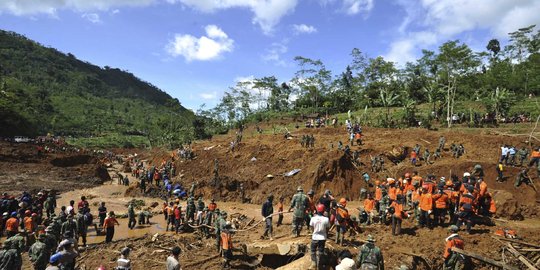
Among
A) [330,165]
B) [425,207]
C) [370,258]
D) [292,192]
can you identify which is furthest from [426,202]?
[292,192]

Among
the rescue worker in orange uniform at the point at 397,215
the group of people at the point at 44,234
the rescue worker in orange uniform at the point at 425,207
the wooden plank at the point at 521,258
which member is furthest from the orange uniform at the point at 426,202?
the group of people at the point at 44,234

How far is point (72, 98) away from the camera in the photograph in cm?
10525

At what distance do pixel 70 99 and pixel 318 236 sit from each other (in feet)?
369

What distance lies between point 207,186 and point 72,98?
98762 mm

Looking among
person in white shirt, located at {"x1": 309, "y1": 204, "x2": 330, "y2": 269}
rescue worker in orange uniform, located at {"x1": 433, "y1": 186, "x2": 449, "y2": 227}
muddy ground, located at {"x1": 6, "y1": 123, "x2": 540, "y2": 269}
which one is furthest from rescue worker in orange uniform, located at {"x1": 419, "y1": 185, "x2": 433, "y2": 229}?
person in white shirt, located at {"x1": 309, "y1": 204, "x2": 330, "y2": 269}

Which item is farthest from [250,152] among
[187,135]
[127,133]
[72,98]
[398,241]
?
[72,98]

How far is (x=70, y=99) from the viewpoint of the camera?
102875 mm

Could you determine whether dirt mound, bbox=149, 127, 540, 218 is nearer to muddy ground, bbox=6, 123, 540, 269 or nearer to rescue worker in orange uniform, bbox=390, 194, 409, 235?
muddy ground, bbox=6, 123, 540, 269

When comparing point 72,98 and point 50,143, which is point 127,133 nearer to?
point 72,98

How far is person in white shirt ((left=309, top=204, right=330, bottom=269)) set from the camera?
853 cm

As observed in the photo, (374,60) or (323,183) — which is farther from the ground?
(374,60)

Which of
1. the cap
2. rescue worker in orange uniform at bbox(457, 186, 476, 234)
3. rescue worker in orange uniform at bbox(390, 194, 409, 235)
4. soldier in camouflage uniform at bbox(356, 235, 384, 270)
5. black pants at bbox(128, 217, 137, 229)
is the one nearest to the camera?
the cap

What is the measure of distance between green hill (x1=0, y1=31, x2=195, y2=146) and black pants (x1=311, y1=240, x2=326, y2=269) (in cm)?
5013

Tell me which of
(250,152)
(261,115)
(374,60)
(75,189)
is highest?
(374,60)
